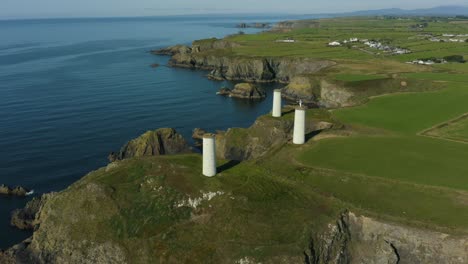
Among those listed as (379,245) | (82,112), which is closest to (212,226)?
(379,245)

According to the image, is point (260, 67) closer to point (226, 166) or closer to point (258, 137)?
point (258, 137)

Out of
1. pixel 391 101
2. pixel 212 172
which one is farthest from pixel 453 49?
pixel 212 172

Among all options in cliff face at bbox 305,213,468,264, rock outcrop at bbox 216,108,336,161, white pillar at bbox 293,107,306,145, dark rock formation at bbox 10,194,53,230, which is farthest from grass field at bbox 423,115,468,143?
dark rock formation at bbox 10,194,53,230

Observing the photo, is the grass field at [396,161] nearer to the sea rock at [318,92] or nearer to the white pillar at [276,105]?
the white pillar at [276,105]

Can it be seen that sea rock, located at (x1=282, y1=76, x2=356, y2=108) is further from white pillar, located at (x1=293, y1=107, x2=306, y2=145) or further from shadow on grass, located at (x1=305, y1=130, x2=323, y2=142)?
white pillar, located at (x1=293, y1=107, x2=306, y2=145)

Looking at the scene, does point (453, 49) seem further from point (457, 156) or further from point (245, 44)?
point (457, 156)
